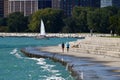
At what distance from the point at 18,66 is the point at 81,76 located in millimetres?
21437

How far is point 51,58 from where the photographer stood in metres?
76.9

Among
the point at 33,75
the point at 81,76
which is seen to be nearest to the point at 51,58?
the point at 33,75

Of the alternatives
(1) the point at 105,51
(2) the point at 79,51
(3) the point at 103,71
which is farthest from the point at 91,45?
(3) the point at 103,71

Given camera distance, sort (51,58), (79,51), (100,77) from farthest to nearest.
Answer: (79,51) < (51,58) < (100,77)

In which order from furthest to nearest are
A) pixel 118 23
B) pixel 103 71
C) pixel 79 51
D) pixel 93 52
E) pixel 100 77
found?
1. pixel 118 23
2. pixel 79 51
3. pixel 93 52
4. pixel 103 71
5. pixel 100 77

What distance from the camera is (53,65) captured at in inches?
2682

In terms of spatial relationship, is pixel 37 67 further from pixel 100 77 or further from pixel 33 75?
pixel 100 77

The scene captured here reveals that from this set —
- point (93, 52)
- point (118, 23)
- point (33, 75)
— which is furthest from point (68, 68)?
point (118, 23)

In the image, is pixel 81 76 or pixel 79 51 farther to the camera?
pixel 79 51

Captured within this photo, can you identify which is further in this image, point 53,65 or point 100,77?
point 53,65

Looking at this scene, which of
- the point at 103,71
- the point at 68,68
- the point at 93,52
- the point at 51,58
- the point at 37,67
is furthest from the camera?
the point at 93,52

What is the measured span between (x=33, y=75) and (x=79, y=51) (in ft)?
113

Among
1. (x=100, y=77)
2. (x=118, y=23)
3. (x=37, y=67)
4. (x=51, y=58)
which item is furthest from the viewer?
Answer: (x=118, y=23)

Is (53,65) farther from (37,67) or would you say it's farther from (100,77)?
(100,77)
